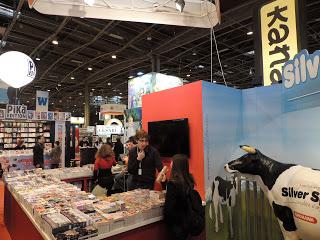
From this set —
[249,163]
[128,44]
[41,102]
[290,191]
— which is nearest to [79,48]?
[128,44]

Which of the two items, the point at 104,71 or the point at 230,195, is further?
the point at 104,71

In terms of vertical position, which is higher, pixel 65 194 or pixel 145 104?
pixel 145 104

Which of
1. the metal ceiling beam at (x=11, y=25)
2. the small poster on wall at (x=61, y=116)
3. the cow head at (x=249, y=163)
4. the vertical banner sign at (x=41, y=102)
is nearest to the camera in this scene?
the cow head at (x=249, y=163)

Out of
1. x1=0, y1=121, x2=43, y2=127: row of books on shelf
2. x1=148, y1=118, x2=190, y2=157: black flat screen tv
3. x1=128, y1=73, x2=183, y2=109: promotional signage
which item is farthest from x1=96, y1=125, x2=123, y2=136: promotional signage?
x1=148, y1=118, x2=190, y2=157: black flat screen tv

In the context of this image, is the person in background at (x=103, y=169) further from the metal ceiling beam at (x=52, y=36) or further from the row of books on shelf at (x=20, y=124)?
the row of books on shelf at (x=20, y=124)

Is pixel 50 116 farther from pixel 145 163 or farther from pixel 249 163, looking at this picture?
pixel 249 163

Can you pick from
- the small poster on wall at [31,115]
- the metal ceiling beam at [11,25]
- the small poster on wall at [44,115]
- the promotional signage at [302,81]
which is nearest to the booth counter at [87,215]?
the promotional signage at [302,81]

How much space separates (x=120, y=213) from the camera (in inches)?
99.5

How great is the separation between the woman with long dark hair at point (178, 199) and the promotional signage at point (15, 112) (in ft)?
32.3

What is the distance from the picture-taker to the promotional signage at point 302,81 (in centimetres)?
279

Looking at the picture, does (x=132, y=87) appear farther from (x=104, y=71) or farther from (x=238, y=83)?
(x=238, y=83)

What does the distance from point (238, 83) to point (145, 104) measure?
39.1ft

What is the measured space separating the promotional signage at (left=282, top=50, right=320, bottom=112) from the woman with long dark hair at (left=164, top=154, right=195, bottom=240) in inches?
61.8

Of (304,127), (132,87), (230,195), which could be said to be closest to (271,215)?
(230,195)
